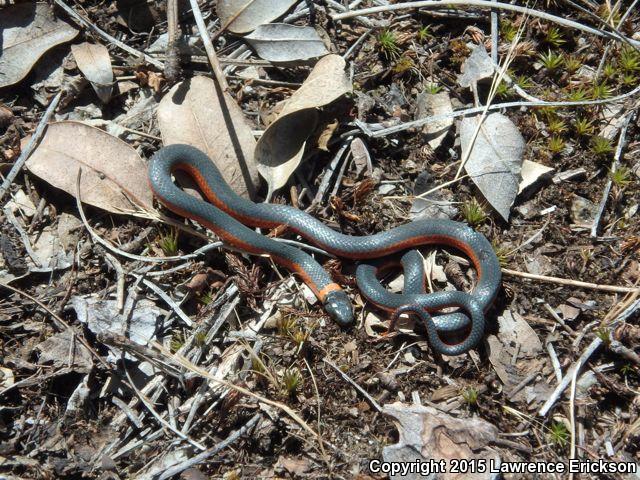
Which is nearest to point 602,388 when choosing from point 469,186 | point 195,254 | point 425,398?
point 425,398

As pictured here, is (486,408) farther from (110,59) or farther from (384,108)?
(110,59)

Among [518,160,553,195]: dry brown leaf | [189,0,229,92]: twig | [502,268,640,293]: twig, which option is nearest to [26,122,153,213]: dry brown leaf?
[189,0,229,92]: twig

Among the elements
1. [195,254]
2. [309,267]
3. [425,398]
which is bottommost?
[425,398]

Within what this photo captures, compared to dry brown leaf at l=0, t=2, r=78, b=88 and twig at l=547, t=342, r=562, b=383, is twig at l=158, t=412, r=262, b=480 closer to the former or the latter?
twig at l=547, t=342, r=562, b=383

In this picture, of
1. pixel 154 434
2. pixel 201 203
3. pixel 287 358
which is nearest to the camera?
pixel 154 434

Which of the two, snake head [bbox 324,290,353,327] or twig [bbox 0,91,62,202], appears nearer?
snake head [bbox 324,290,353,327]

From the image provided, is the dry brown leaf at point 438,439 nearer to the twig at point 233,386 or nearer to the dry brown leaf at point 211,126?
the twig at point 233,386

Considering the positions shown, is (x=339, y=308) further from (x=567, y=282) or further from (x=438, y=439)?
(x=567, y=282)
